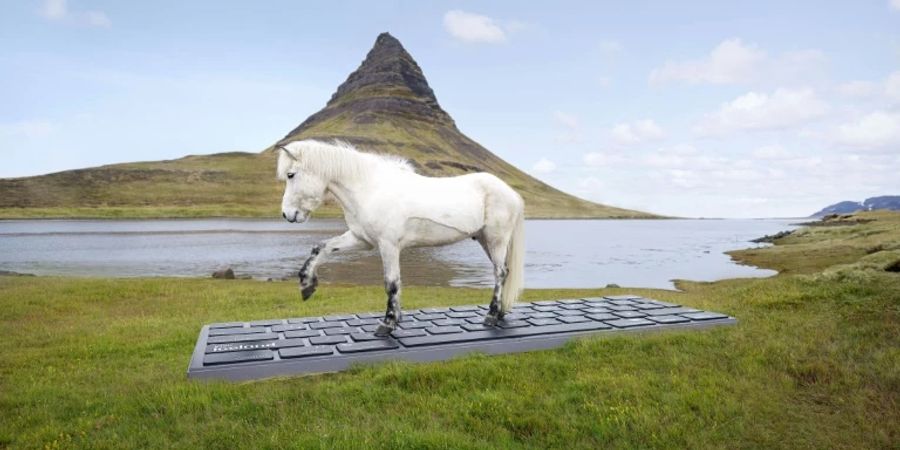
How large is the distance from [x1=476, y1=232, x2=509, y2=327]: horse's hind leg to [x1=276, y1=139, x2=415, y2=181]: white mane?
1.89m

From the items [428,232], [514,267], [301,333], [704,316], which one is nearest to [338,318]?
[301,333]

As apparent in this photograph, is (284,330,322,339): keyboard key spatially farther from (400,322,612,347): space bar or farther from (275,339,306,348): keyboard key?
(400,322,612,347): space bar

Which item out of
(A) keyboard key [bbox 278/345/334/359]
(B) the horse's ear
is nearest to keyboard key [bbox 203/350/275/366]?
(A) keyboard key [bbox 278/345/334/359]

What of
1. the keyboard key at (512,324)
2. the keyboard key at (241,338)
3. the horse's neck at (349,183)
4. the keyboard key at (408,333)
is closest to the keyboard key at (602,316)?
the keyboard key at (512,324)

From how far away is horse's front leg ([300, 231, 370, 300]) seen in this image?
7488mm

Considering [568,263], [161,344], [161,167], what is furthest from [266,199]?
[161,344]

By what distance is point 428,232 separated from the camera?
7.84 meters

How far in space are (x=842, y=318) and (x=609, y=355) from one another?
4.73 m

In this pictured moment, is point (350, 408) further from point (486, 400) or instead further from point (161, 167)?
point (161, 167)

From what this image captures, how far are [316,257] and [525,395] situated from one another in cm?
335

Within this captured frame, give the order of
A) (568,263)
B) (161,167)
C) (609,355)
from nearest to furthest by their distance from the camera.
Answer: (609,355), (568,263), (161,167)

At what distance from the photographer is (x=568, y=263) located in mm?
37281

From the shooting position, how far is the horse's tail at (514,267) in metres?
8.72

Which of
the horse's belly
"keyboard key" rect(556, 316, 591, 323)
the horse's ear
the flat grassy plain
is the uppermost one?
the horse's ear
